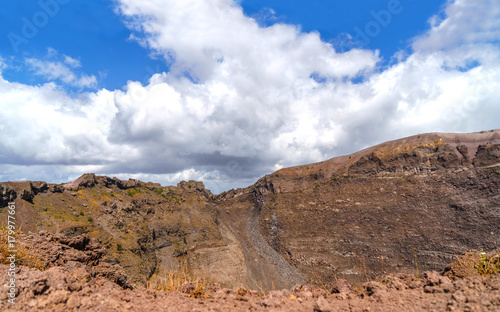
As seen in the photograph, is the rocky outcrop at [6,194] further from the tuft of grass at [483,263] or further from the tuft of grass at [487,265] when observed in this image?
the tuft of grass at [487,265]

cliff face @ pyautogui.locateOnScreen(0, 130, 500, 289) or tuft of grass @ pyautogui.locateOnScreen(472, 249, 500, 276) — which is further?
cliff face @ pyautogui.locateOnScreen(0, 130, 500, 289)

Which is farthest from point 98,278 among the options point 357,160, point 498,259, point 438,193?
point 357,160

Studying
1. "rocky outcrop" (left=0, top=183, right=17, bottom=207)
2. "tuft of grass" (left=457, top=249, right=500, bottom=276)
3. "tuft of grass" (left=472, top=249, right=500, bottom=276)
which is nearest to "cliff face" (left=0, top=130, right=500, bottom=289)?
"rocky outcrop" (left=0, top=183, right=17, bottom=207)

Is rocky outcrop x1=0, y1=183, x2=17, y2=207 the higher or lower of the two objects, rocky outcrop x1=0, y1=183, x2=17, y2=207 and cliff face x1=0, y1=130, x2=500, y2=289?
the higher

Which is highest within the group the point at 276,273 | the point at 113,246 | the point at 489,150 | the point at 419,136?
the point at 419,136

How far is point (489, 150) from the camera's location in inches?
1425

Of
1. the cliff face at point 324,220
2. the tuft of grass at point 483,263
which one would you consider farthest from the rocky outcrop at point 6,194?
the tuft of grass at point 483,263

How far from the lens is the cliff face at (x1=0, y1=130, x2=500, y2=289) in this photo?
3016 cm

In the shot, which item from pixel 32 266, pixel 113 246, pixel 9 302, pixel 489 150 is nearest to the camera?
pixel 9 302

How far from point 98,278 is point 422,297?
6.13 metres

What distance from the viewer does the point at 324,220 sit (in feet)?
143

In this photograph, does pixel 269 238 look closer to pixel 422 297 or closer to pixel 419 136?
pixel 419 136

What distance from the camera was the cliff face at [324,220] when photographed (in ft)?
98.9

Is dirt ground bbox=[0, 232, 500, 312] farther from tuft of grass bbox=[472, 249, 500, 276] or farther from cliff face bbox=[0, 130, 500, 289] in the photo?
cliff face bbox=[0, 130, 500, 289]
